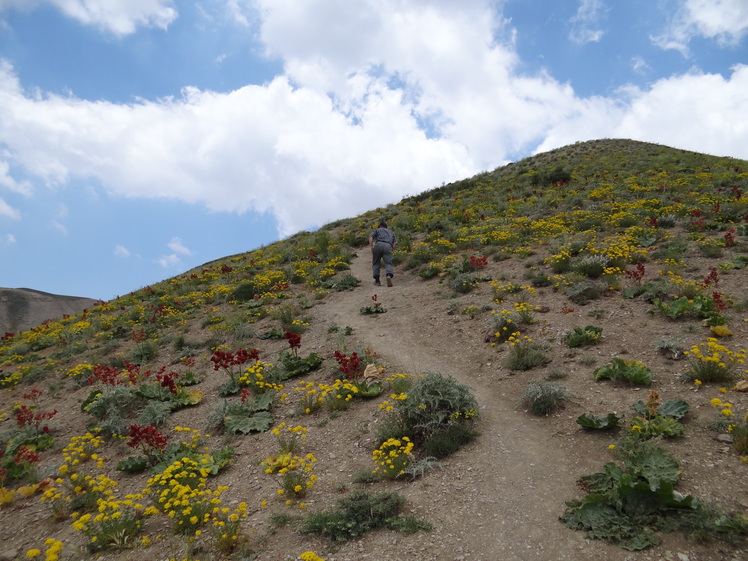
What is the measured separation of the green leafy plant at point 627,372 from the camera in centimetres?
591

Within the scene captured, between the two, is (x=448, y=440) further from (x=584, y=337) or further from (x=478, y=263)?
(x=478, y=263)

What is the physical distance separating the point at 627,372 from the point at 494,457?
2438 mm

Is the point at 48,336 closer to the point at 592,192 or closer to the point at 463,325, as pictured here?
the point at 463,325

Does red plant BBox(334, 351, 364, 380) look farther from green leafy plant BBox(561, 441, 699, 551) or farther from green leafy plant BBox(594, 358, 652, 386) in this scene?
green leafy plant BBox(561, 441, 699, 551)

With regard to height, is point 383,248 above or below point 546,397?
above

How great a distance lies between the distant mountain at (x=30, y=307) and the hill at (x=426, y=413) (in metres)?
10.5

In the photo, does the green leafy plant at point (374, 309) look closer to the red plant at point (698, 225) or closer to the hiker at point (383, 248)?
the hiker at point (383, 248)

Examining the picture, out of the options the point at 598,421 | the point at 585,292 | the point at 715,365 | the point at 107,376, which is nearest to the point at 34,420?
the point at 107,376

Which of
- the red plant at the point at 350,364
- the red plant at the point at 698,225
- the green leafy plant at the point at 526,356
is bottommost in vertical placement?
the green leafy plant at the point at 526,356

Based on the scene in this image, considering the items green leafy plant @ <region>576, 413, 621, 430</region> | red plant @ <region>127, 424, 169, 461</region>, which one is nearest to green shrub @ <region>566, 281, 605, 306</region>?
green leafy plant @ <region>576, 413, 621, 430</region>

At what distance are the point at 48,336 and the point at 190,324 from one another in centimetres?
578

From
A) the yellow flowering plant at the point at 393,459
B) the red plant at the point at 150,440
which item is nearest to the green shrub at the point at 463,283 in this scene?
the yellow flowering plant at the point at 393,459

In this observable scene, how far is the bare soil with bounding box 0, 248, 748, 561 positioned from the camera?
3988mm

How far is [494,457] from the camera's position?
5.24 metres
